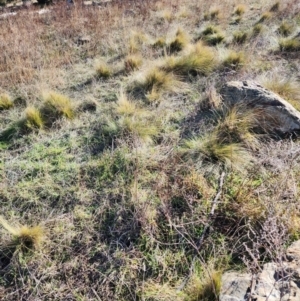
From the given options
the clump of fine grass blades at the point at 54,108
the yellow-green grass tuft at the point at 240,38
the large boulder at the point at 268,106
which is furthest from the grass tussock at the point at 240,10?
the clump of fine grass blades at the point at 54,108

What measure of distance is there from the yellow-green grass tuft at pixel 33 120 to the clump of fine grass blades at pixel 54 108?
0.37 ft

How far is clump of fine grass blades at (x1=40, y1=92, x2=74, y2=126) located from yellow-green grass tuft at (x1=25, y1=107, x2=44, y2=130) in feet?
0.37

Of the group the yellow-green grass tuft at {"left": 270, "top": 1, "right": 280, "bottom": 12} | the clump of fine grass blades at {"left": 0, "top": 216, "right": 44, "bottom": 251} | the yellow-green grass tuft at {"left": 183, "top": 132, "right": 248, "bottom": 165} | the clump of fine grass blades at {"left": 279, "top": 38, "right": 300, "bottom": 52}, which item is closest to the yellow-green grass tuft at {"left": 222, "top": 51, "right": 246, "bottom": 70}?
the clump of fine grass blades at {"left": 279, "top": 38, "right": 300, "bottom": 52}

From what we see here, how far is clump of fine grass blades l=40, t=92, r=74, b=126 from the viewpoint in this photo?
13.8 feet

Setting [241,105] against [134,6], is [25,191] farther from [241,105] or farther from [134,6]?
[134,6]

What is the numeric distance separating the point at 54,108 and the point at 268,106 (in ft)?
9.04

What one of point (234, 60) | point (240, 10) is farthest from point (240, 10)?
point (234, 60)

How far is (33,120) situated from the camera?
13.3ft

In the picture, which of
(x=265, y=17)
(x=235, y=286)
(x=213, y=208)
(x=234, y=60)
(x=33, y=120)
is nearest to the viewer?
(x=235, y=286)

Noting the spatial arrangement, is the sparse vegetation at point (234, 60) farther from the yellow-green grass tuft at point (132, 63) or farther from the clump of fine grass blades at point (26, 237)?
the clump of fine grass blades at point (26, 237)

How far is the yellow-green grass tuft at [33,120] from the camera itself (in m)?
4.04

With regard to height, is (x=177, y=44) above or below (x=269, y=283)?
above

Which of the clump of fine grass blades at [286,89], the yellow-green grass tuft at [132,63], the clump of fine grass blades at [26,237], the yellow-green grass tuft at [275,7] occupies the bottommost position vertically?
the clump of fine grass blades at [26,237]

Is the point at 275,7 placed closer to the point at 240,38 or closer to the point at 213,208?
the point at 240,38
